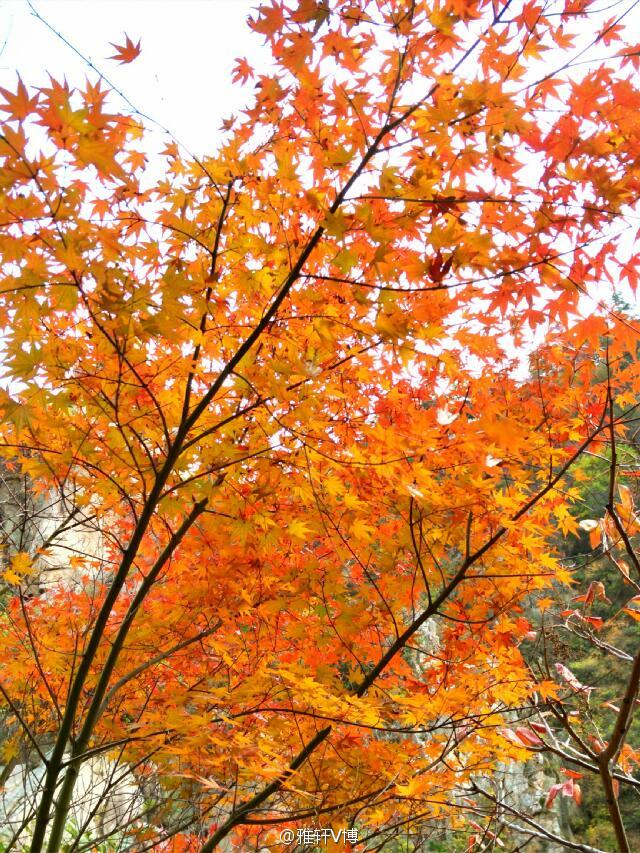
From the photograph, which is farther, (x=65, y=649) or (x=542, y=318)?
(x=65, y=649)

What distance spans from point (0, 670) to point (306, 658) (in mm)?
2119

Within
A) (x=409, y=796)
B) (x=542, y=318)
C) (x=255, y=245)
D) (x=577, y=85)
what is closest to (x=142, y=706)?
(x=409, y=796)

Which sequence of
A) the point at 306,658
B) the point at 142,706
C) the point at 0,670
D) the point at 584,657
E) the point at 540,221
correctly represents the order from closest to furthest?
the point at 540,221 → the point at 306,658 → the point at 142,706 → the point at 0,670 → the point at 584,657

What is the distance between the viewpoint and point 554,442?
244 centimetres

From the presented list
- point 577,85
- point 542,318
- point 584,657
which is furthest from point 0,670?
point 584,657

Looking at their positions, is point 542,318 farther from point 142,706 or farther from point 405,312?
point 142,706

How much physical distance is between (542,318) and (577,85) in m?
0.71

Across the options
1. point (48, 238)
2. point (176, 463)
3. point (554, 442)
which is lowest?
point (554, 442)

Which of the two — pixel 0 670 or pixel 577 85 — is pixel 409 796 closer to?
pixel 577 85

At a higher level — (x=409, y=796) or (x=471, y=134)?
(x=471, y=134)

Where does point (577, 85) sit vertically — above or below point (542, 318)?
above

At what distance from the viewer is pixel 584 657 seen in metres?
11.0

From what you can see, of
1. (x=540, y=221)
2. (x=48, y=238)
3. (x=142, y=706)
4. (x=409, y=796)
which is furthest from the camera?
(x=142, y=706)

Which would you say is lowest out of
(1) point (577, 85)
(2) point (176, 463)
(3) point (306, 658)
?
(3) point (306, 658)
